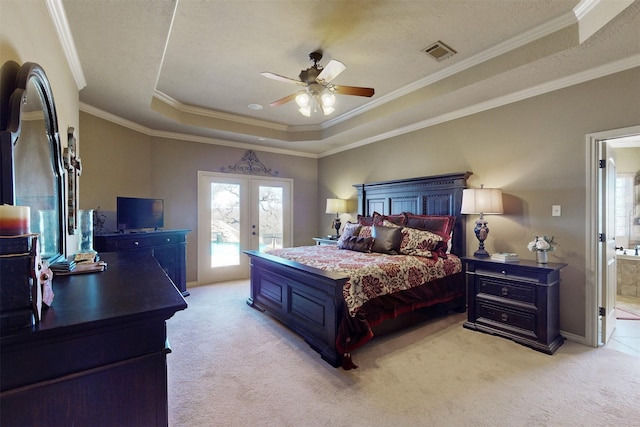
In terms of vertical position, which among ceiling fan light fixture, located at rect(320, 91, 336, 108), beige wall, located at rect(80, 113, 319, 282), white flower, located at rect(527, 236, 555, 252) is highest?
ceiling fan light fixture, located at rect(320, 91, 336, 108)

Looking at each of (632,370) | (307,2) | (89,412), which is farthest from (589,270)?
(89,412)

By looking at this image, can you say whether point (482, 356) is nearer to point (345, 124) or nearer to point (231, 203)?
point (345, 124)

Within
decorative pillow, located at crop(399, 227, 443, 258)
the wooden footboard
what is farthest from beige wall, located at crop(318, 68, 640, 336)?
the wooden footboard

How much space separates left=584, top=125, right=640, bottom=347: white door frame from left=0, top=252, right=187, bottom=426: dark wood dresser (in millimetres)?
3528

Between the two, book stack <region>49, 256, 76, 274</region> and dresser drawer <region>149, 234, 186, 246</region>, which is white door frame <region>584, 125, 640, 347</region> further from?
dresser drawer <region>149, 234, 186, 246</region>

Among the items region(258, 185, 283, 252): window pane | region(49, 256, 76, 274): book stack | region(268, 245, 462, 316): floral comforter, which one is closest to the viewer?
region(49, 256, 76, 274): book stack

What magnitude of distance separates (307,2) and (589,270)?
11.4ft

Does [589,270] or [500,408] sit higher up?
[589,270]

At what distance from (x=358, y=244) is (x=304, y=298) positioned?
4.06 ft

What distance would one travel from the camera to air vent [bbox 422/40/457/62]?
2.77 metres

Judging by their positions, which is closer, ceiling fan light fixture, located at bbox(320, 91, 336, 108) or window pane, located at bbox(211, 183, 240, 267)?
ceiling fan light fixture, located at bbox(320, 91, 336, 108)

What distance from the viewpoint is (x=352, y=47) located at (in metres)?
2.83

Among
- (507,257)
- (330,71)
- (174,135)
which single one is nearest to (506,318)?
(507,257)

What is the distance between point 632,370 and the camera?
233 centimetres
